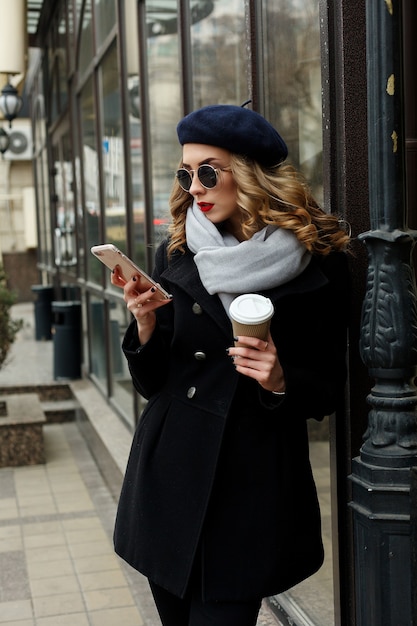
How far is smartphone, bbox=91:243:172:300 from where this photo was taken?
2.13 m

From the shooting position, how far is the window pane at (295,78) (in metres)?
3.44

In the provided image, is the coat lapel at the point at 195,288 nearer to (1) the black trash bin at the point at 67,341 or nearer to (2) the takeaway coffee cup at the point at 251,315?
(2) the takeaway coffee cup at the point at 251,315

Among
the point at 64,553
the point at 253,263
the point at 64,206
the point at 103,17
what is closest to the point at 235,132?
the point at 253,263

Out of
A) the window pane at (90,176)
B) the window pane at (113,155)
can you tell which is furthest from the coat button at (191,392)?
the window pane at (90,176)

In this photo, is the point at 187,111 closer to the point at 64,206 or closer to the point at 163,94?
the point at 163,94

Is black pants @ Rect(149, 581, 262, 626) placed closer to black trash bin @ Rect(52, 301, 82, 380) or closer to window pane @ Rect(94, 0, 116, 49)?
window pane @ Rect(94, 0, 116, 49)

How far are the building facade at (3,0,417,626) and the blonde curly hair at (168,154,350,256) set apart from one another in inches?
11.3

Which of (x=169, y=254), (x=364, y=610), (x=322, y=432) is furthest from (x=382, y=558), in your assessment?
(x=322, y=432)

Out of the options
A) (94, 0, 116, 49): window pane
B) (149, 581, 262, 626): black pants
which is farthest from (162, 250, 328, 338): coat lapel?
(94, 0, 116, 49): window pane

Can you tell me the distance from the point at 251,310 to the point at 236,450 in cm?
50

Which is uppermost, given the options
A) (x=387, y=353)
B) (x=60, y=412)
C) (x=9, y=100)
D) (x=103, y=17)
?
(x=9, y=100)

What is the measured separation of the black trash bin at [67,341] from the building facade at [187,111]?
122 millimetres

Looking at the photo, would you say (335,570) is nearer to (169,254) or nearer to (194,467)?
(194,467)

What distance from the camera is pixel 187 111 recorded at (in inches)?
195
